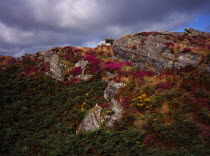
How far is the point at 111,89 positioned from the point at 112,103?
2.47 metres

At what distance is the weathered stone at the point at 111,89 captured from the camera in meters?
16.4

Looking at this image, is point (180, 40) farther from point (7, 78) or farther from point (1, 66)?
point (1, 66)

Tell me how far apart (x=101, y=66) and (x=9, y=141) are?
54.3 feet

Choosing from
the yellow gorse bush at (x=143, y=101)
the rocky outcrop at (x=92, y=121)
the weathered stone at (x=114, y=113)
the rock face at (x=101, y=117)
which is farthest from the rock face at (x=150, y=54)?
the rocky outcrop at (x=92, y=121)

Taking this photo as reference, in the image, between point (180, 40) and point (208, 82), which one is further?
point (180, 40)

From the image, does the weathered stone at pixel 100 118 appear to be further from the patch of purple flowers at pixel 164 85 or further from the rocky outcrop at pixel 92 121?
the patch of purple flowers at pixel 164 85

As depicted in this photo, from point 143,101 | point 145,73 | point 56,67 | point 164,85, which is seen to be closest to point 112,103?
point 143,101

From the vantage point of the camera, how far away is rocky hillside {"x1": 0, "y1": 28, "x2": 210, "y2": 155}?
32.3 feet

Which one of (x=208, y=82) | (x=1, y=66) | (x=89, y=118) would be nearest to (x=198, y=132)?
(x=208, y=82)

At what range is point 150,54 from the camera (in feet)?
76.9

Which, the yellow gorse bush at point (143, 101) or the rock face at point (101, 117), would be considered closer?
the rock face at point (101, 117)

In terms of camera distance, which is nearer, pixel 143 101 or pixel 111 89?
pixel 143 101

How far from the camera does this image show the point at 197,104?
40.1 ft

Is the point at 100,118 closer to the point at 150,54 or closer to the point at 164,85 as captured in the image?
the point at 164,85
